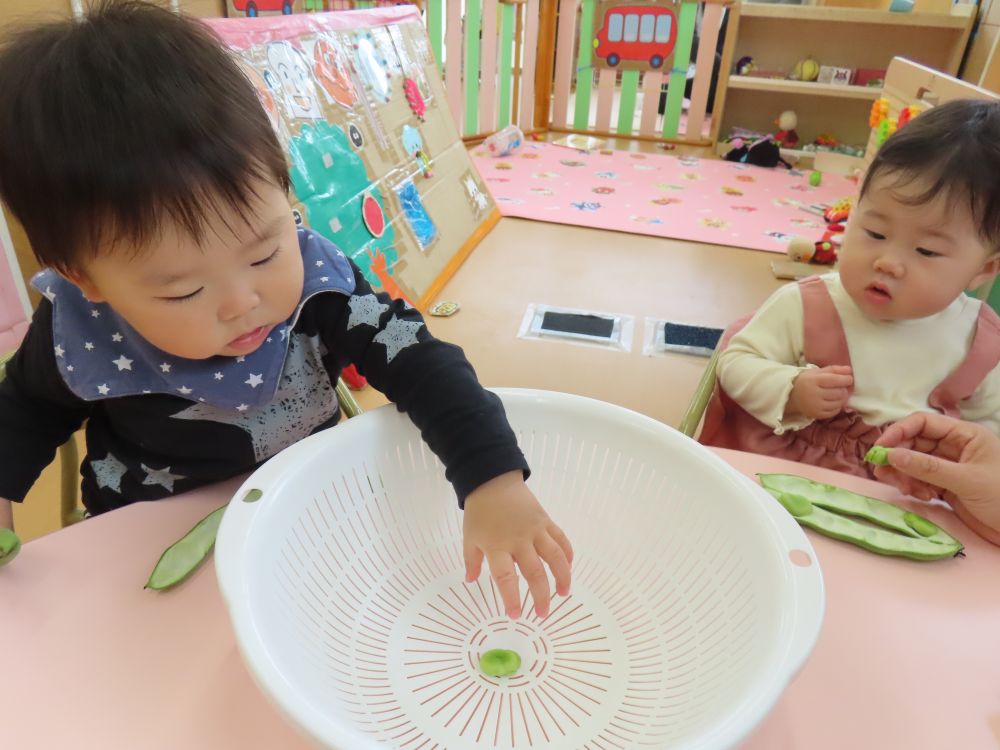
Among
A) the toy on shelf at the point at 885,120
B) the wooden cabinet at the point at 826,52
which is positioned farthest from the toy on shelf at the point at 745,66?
the toy on shelf at the point at 885,120

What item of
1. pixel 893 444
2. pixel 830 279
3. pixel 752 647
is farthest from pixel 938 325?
pixel 752 647

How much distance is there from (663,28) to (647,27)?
2.8 inches

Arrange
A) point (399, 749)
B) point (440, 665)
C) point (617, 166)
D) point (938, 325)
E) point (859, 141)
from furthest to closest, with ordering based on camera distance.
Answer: point (859, 141), point (617, 166), point (938, 325), point (440, 665), point (399, 749)

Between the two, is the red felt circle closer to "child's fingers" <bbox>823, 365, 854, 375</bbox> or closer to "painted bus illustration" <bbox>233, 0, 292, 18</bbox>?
"child's fingers" <bbox>823, 365, 854, 375</bbox>

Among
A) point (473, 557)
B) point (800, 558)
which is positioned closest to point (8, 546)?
point (473, 557)

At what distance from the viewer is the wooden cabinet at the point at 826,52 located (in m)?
2.98

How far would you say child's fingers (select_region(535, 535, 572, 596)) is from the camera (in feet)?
1.77

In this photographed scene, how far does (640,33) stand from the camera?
10.6 feet

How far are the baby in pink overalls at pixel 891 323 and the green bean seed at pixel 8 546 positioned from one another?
0.74 meters

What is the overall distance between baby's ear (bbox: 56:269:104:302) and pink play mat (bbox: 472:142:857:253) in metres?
1.79

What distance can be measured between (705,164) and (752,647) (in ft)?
A: 9.14

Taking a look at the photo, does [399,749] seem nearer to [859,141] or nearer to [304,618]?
[304,618]

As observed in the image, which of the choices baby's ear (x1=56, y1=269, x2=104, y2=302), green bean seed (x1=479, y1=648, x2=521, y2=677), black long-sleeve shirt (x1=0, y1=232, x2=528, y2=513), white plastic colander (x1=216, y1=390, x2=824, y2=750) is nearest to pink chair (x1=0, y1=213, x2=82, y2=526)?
black long-sleeve shirt (x1=0, y1=232, x2=528, y2=513)

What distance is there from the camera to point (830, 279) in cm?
94
